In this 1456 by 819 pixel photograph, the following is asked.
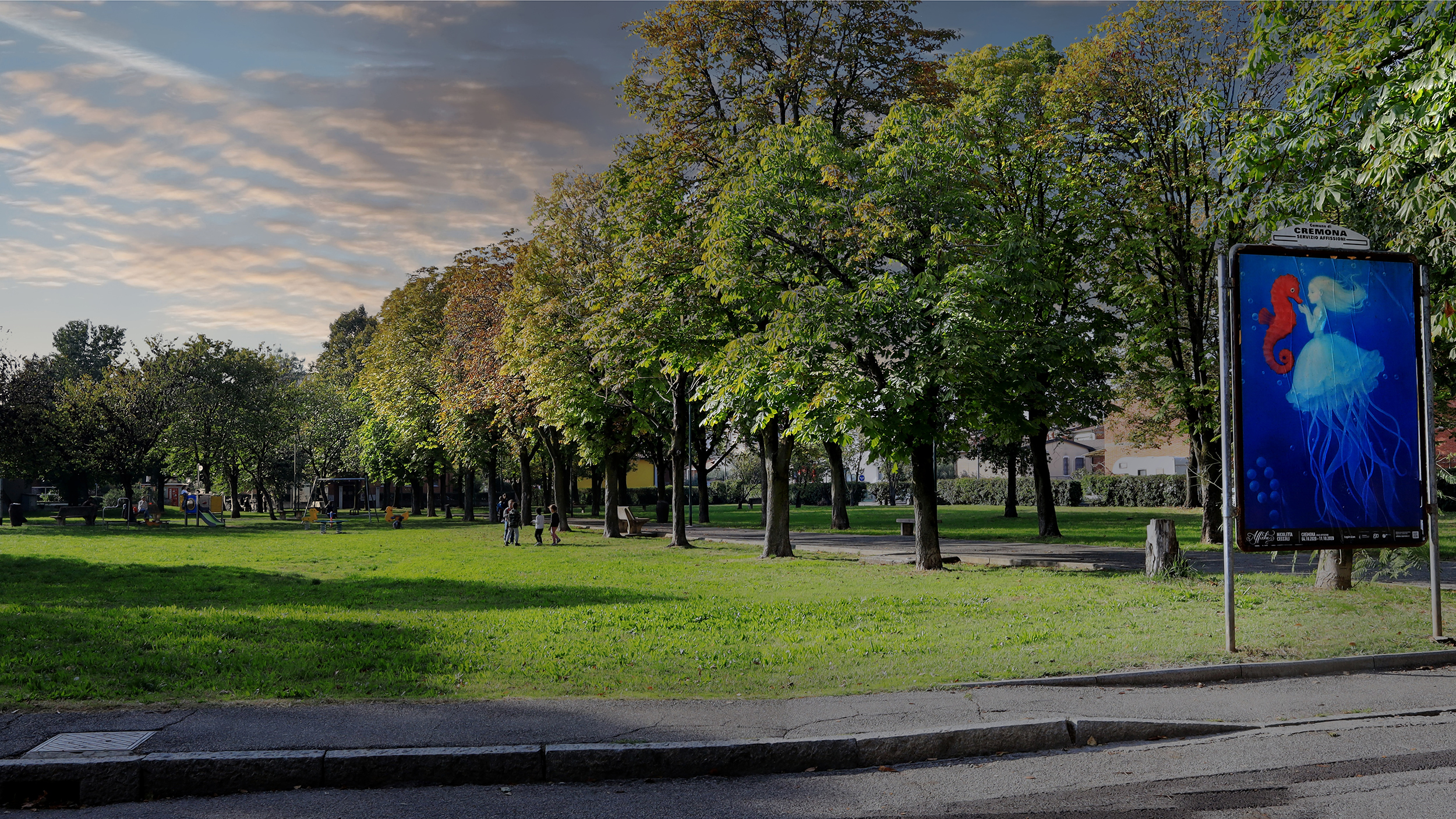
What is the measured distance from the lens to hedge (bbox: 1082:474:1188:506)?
175ft

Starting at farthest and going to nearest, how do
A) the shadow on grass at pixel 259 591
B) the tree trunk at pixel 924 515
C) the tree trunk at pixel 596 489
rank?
the tree trunk at pixel 596 489 → the tree trunk at pixel 924 515 → the shadow on grass at pixel 259 591

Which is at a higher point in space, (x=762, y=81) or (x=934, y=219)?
(x=762, y=81)

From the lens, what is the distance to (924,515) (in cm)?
1984

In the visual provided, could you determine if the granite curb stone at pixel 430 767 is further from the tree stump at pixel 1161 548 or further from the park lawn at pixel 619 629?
the tree stump at pixel 1161 548

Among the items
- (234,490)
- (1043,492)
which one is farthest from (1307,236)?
(234,490)

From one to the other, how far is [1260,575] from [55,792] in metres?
15.3

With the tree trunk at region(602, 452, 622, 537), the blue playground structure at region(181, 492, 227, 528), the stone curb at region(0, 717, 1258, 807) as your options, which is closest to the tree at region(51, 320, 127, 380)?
the blue playground structure at region(181, 492, 227, 528)

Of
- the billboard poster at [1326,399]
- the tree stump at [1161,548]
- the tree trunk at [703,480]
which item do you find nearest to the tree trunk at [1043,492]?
the tree stump at [1161,548]

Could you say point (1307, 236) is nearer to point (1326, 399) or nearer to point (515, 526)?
point (1326, 399)

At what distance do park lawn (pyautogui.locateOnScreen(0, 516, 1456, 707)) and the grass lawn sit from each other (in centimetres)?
988

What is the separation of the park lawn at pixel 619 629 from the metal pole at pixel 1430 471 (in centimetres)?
38

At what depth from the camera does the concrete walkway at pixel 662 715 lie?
635cm

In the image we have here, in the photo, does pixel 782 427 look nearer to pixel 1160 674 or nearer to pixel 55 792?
pixel 1160 674

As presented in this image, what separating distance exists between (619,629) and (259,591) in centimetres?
790
